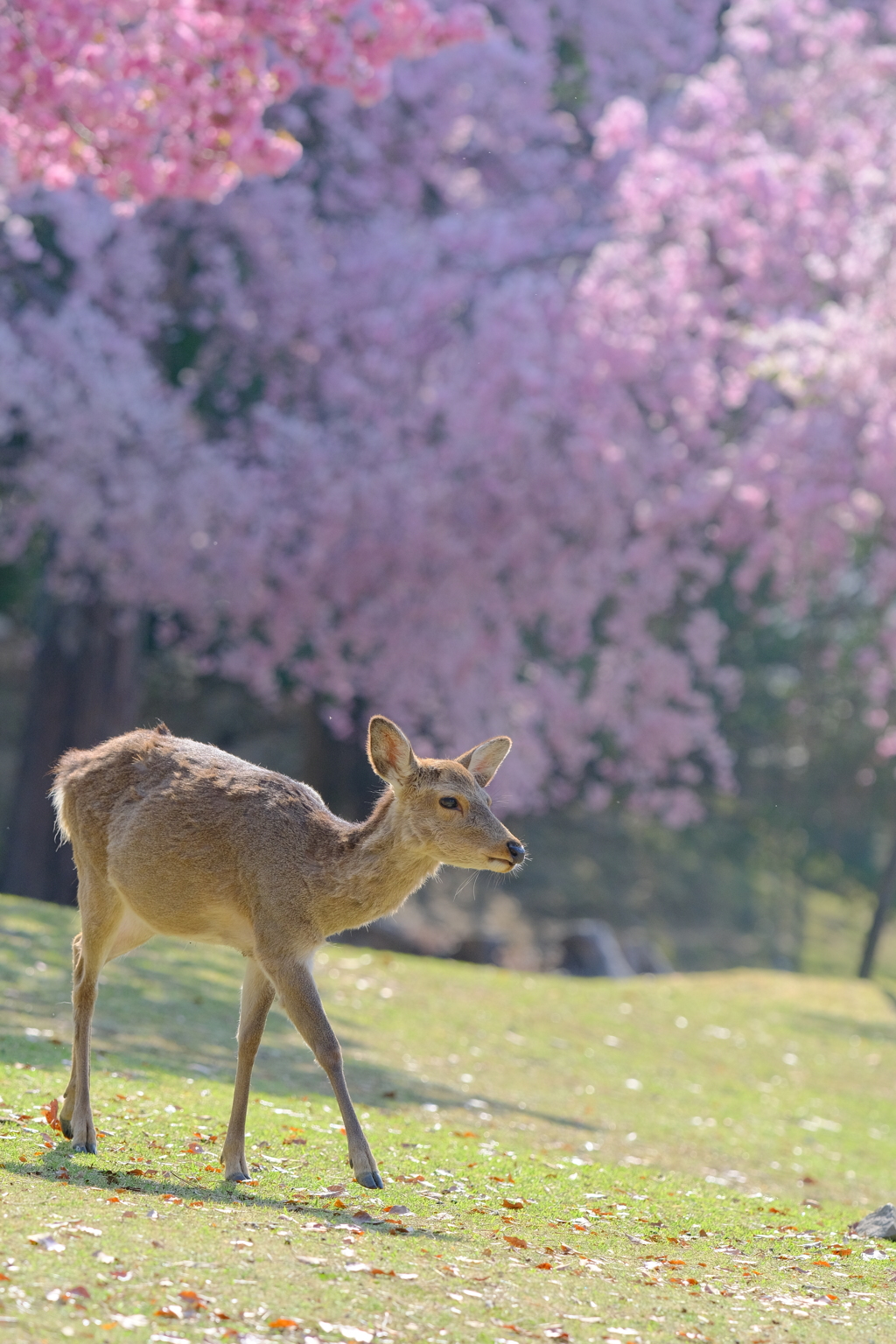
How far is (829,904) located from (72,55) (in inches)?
1003

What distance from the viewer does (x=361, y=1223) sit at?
5.85m

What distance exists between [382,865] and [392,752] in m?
0.44

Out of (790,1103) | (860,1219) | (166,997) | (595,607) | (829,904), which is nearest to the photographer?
(860,1219)

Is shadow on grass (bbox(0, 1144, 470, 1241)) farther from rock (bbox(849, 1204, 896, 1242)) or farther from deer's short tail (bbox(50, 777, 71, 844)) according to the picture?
rock (bbox(849, 1204, 896, 1242))

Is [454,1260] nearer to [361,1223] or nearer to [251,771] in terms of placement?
[361,1223]

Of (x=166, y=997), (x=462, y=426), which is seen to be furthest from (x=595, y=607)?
(x=166, y=997)

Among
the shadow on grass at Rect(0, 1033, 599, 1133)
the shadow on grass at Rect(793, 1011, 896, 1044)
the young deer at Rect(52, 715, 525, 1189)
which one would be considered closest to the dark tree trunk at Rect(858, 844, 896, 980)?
the shadow on grass at Rect(793, 1011, 896, 1044)

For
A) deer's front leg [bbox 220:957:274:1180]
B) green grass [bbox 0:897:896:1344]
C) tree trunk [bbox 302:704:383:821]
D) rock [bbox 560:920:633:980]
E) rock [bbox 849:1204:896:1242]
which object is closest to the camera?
green grass [bbox 0:897:896:1344]

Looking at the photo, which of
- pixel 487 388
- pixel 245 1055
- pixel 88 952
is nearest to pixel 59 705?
pixel 487 388

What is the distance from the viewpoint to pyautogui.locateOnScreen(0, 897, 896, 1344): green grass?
492cm

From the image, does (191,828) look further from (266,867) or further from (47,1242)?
(47,1242)

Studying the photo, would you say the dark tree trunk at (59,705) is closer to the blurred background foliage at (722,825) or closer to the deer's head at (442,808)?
the blurred background foliage at (722,825)

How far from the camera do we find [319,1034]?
6227 mm

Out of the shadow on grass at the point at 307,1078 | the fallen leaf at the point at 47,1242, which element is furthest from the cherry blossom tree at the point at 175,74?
the fallen leaf at the point at 47,1242
